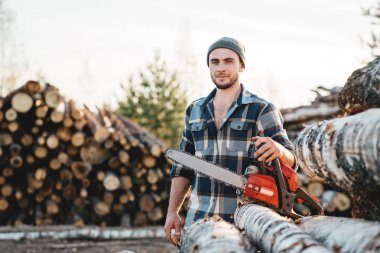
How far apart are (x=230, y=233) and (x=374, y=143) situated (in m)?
0.53

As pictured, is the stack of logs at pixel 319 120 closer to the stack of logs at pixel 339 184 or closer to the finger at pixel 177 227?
the finger at pixel 177 227

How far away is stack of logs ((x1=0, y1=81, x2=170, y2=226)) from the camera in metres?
6.82

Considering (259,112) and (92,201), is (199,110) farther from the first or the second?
(92,201)

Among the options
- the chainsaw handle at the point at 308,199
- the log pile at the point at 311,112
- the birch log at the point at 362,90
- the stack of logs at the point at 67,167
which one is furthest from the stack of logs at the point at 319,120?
the birch log at the point at 362,90

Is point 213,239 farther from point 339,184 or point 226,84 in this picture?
point 226,84

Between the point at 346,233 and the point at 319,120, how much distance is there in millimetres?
6483

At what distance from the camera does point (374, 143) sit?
1243 millimetres

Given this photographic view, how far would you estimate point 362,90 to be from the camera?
1666mm

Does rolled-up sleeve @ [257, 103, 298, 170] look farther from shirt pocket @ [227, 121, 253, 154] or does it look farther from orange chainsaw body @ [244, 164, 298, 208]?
orange chainsaw body @ [244, 164, 298, 208]

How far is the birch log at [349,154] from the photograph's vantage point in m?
1.29

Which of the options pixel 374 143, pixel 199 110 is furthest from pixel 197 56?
pixel 374 143

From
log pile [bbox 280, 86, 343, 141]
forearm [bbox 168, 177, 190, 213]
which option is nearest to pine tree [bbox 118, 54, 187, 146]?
log pile [bbox 280, 86, 343, 141]

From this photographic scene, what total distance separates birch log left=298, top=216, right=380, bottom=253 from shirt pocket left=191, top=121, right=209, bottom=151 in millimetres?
1210

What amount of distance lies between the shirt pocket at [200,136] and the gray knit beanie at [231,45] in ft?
1.57
